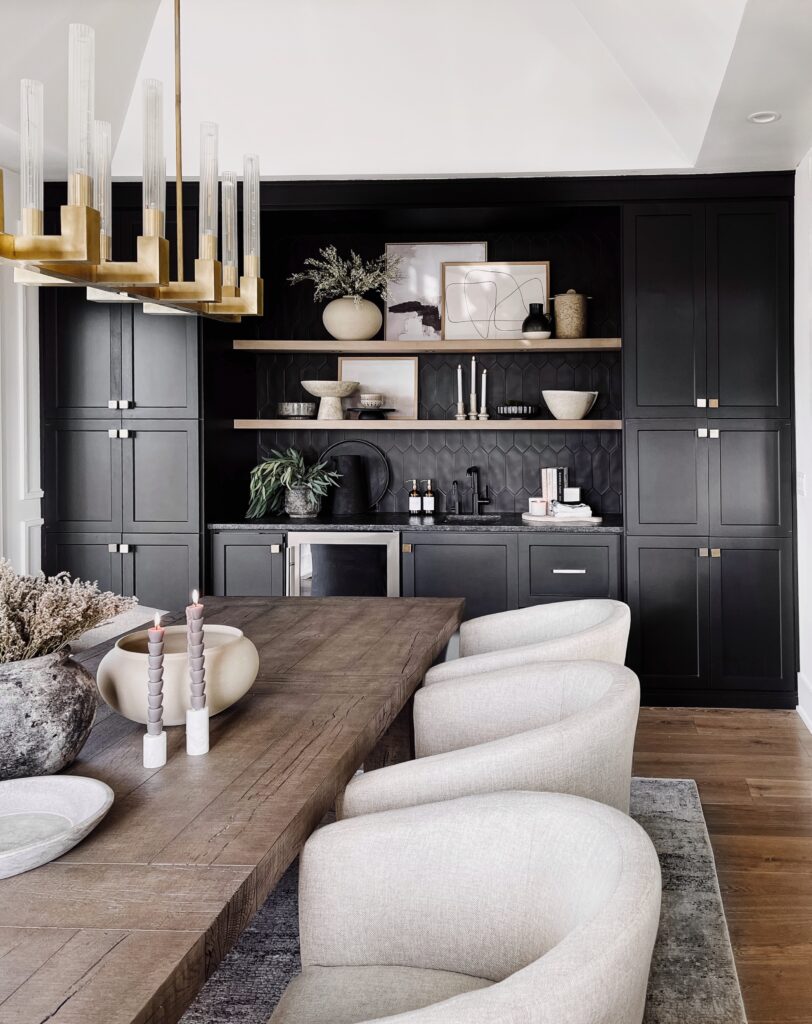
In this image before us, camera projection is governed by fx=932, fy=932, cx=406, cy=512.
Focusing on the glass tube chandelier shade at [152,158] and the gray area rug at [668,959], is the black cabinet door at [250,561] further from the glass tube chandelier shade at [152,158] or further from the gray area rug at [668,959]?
the glass tube chandelier shade at [152,158]

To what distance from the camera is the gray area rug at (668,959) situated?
2.06 metres

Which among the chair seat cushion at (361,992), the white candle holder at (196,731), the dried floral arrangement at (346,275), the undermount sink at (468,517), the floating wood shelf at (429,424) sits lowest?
the chair seat cushion at (361,992)

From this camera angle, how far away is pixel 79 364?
4691 mm

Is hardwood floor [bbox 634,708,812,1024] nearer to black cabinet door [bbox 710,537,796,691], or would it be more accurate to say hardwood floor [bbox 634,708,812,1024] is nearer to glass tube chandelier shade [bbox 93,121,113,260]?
black cabinet door [bbox 710,537,796,691]

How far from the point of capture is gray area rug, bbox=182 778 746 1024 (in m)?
2.06

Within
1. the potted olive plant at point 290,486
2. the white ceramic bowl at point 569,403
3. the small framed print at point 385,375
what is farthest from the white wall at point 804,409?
the potted olive plant at point 290,486

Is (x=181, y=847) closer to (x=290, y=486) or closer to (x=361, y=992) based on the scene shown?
(x=361, y=992)

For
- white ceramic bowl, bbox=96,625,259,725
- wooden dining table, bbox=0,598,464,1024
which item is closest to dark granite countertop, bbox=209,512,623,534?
wooden dining table, bbox=0,598,464,1024

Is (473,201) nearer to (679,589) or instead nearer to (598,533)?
(598,533)

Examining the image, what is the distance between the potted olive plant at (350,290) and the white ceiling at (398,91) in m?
0.60

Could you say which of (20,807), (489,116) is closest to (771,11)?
(489,116)

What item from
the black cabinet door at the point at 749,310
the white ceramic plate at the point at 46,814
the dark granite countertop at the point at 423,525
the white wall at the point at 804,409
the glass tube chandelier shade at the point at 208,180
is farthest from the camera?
the dark granite countertop at the point at 423,525

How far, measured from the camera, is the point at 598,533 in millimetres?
4543

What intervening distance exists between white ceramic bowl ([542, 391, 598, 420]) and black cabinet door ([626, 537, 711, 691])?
0.76 meters
